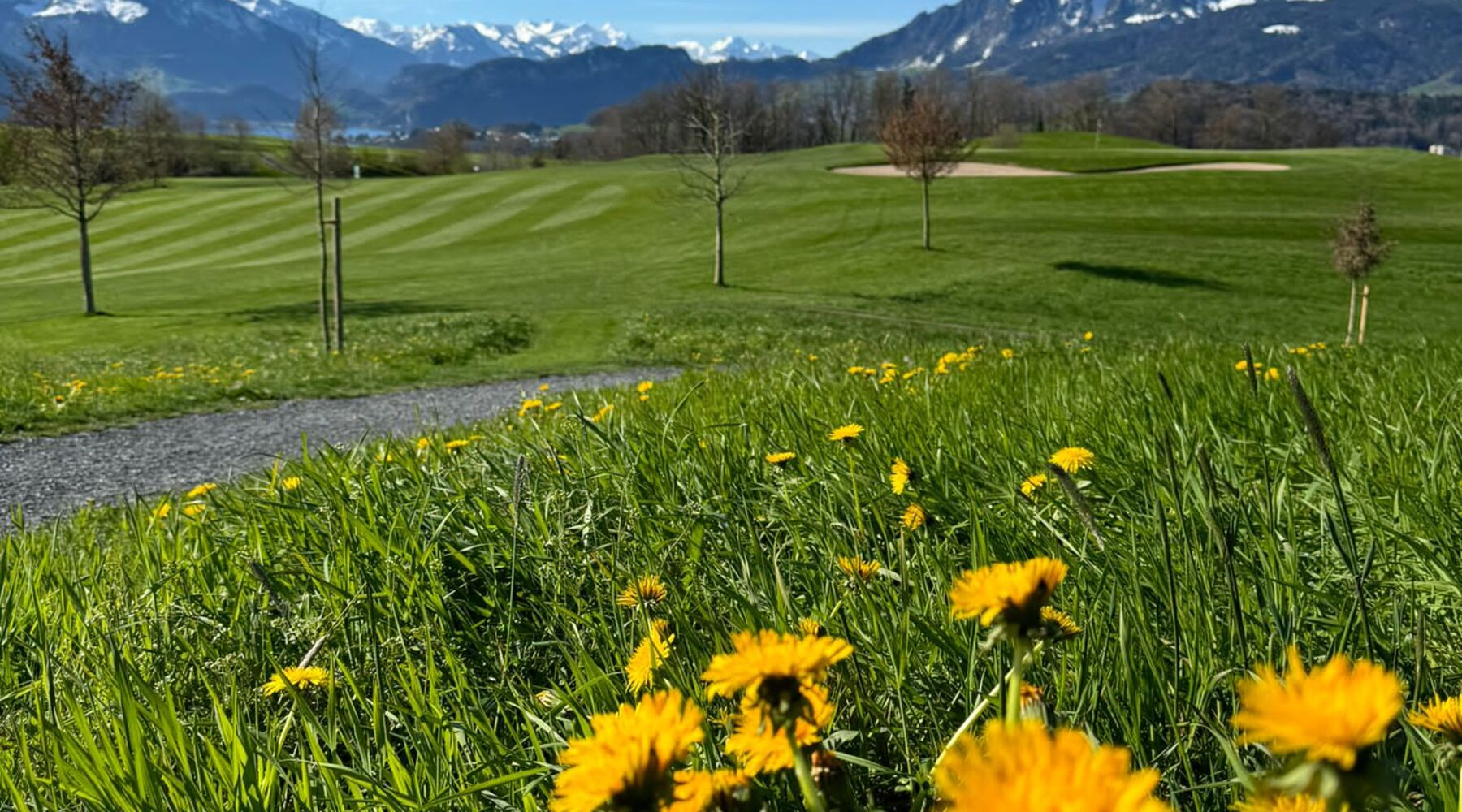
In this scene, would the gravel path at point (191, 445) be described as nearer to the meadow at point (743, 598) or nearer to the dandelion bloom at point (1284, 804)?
the meadow at point (743, 598)

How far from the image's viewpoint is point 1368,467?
2.04 m

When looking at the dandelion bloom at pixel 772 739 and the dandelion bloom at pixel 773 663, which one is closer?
the dandelion bloom at pixel 773 663

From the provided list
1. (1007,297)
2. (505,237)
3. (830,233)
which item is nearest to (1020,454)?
(1007,297)

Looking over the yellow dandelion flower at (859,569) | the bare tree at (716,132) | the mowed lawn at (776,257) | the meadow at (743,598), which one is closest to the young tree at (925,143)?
the mowed lawn at (776,257)

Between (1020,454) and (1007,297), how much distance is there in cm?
2470

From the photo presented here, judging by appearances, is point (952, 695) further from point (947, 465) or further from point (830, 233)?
point (830, 233)

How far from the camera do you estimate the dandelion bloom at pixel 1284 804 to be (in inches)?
19.9

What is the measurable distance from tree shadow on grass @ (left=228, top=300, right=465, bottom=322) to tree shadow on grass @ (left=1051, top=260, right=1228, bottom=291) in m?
18.8

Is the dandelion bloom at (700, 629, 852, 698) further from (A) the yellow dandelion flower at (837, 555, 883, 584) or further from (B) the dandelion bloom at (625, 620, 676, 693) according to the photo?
(A) the yellow dandelion flower at (837, 555, 883, 584)

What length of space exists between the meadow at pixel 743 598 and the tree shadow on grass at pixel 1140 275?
26.6 meters

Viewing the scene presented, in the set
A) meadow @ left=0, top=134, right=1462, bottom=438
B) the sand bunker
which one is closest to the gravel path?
meadow @ left=0, top=134, right=1462, bottom=438

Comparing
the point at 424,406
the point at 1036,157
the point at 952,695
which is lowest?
the point at 424,406

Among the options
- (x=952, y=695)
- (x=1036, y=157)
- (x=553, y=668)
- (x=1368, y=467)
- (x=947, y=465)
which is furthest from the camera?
(x=1036, y=157)

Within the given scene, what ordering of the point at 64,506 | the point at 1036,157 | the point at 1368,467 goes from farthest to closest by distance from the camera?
the point at 1036,157, the point at 64,506, the point at 1368,467
